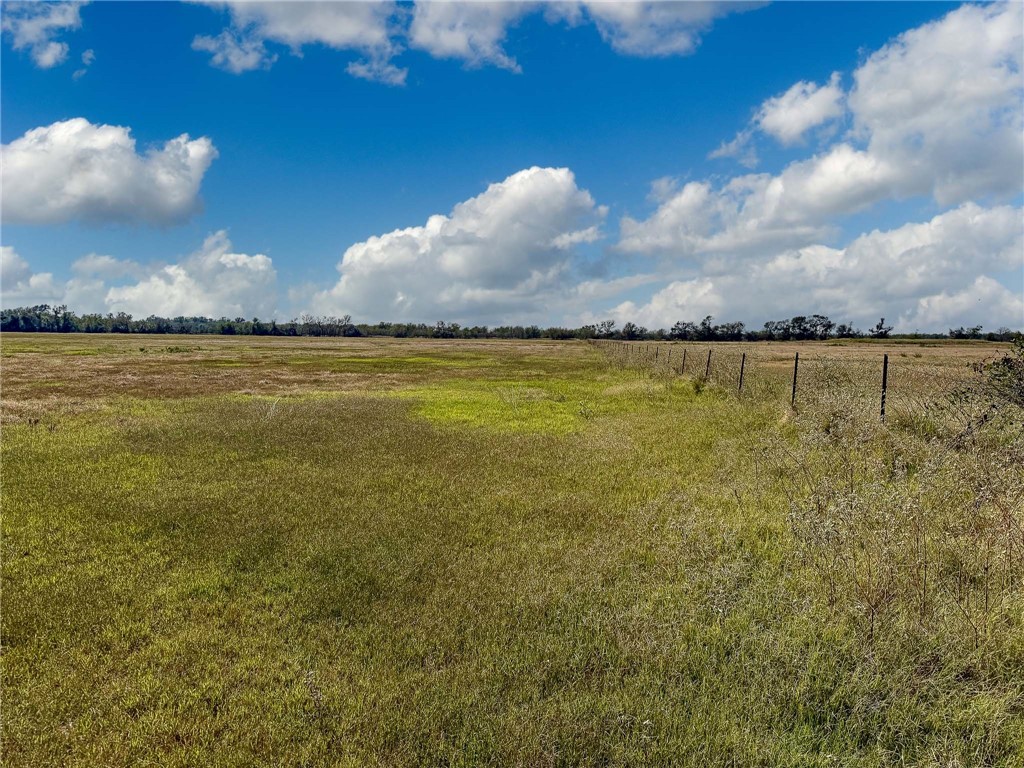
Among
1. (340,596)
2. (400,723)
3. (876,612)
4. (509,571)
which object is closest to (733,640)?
(876,612)

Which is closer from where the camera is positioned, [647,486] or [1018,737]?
[1018,737]

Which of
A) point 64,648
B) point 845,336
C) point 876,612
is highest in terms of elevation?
point 845,336

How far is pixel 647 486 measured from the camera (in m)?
10.5

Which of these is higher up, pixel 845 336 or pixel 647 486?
pixel 845 336

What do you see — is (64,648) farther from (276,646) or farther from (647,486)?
(647,486)

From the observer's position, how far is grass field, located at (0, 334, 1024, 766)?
4059 mm

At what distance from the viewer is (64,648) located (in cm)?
514

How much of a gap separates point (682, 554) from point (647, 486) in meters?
3.45

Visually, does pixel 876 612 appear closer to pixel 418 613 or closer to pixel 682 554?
pixel 682 554

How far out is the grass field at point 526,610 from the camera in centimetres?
406

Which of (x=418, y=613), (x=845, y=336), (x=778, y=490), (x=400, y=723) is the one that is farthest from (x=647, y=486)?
(x=845, y=336)

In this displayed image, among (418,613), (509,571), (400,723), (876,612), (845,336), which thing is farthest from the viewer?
(845,336)

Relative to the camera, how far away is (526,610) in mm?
5859

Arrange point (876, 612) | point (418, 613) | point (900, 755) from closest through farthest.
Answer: point (900, 755)
point (876, 612)
point (418, 613)
